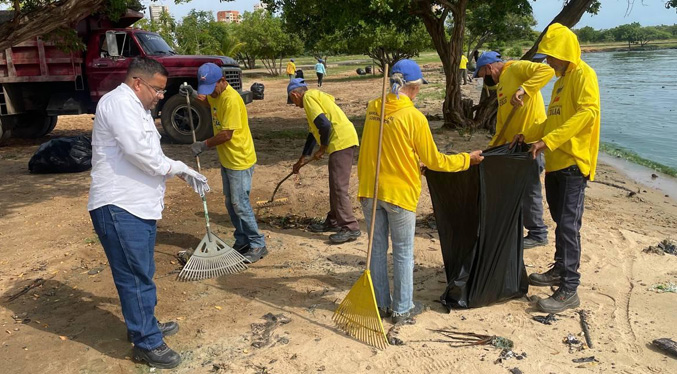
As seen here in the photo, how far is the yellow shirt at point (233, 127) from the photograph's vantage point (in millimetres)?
4875

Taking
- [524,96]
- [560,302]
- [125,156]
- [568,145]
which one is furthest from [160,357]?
[524,96]

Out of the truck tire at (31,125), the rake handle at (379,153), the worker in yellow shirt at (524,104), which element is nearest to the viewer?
the rake handle at (379,153)

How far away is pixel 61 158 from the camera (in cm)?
895

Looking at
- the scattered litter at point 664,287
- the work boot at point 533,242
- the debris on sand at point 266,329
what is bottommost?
the debris on sand at point 266,329

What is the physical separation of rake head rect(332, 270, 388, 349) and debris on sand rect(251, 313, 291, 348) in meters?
0.47

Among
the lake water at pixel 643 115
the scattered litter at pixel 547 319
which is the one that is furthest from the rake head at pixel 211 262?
the lake water at pixel 643 115

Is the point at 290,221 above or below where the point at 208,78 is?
below

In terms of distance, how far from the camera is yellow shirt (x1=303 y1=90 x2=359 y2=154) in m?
5.55

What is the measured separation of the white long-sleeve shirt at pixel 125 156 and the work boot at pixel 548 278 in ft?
10.1

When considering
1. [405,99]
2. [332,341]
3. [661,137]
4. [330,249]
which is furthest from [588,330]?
[661,137]

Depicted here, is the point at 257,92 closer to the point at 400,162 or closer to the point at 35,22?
the point at 35,22

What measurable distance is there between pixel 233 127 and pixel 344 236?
5.63 ft

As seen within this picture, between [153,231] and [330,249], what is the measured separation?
2417 millimetres

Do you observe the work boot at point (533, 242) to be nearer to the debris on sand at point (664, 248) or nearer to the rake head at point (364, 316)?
the debris on sand at point (664, 248)
